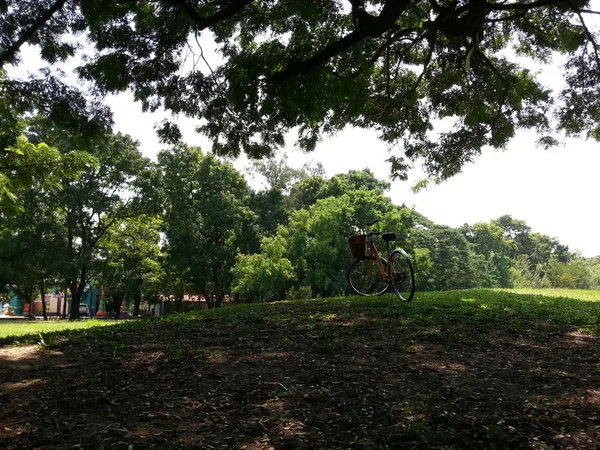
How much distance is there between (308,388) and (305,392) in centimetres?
9

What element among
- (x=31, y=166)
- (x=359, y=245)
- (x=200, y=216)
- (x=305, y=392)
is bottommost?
(x=305, y=392)

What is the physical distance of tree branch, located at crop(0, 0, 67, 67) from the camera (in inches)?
265

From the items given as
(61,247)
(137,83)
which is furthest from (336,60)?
(61,247)

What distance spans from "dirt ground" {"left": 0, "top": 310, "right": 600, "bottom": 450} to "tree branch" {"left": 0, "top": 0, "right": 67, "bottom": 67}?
4.47 metres

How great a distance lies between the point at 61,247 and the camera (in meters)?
27.9

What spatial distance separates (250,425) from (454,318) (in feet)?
14.4

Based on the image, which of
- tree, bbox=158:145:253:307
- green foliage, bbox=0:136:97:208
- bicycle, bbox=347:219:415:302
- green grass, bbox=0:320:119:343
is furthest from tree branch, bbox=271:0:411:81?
tree, bbox=158:145:253:307

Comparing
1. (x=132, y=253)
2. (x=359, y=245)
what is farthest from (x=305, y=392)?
(x=132, y=253)

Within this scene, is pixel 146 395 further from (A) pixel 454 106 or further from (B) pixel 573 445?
(A) pixel 454 106

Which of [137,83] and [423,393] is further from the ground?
[137,83]

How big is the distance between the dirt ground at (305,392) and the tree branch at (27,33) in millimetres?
4472

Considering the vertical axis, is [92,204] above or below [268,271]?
above

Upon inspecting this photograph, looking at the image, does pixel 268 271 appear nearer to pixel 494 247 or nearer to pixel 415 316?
pixel 415 316

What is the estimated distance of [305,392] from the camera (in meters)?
3.46
